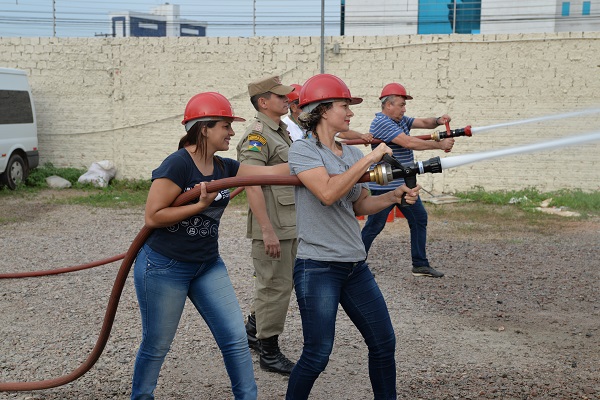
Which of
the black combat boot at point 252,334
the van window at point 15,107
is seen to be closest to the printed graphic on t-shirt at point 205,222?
the black combat boot at point 252,334

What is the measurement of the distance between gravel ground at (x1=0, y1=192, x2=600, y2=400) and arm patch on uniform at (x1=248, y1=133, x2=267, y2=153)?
59.7 inches

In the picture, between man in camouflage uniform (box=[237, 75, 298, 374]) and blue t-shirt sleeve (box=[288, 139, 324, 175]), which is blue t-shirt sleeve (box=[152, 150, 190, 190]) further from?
man in camouflage uniform (box=[237, 75, 298, 374])

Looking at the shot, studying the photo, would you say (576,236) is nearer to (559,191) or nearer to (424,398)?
(559,191)

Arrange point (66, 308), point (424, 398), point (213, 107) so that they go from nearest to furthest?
1. point (213, 107)
2. point (424, 398)
3. point (66, 308)

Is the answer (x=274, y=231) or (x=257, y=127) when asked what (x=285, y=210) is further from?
(x=257, y=127)

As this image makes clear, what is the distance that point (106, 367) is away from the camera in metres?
5.11

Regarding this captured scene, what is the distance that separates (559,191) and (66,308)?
32.1 ft

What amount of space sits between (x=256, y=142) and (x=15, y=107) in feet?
34.9

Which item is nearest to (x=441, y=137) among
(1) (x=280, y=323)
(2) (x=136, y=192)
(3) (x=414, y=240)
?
(3) (x=414, y=240)

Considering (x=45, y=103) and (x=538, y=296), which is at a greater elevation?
(x=45, y=103)

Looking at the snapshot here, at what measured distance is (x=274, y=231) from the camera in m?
5.02

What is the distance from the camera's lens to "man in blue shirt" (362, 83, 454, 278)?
7.42m

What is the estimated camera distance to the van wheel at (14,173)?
1418 centimetres

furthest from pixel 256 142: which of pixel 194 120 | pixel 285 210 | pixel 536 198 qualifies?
pixel 536 198
